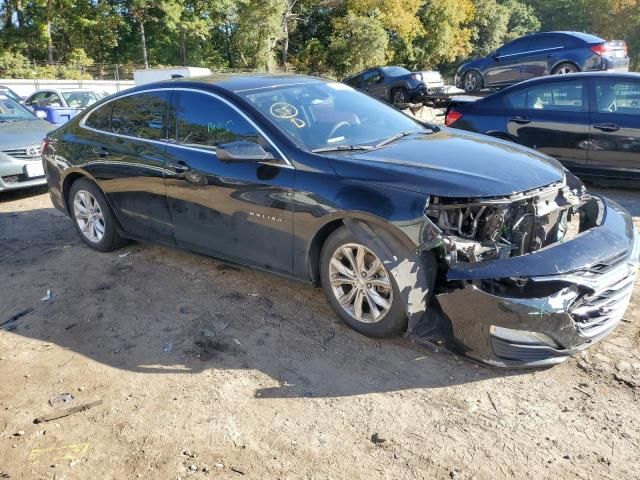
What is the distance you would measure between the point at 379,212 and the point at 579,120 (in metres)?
4.54

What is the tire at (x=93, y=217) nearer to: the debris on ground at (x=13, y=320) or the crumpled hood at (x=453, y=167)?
the debris on ground at (x=13, y=320)

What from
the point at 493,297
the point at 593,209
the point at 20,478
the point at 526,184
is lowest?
the point at 20,478

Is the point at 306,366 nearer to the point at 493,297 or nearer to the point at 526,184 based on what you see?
the point at 493,297

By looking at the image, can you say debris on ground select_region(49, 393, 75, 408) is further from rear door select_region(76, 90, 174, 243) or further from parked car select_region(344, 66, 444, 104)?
parked car select_region(344, 66, 444, 104)

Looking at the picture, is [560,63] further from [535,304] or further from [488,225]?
[535,304]

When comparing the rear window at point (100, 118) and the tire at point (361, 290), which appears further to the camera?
the rear window at point (100, 118)

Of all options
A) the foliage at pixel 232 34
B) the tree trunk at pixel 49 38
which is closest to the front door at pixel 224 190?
the foliage at pixel 232 34

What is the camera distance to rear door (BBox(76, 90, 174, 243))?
4.63 meters

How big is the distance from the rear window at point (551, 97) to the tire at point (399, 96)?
35.1ft

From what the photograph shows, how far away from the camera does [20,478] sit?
2584mm

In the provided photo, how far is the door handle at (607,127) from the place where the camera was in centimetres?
639

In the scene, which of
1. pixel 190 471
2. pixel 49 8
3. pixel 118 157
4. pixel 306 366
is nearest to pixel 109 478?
pixel 190 471

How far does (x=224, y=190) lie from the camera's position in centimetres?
407

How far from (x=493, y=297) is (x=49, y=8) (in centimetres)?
4054
